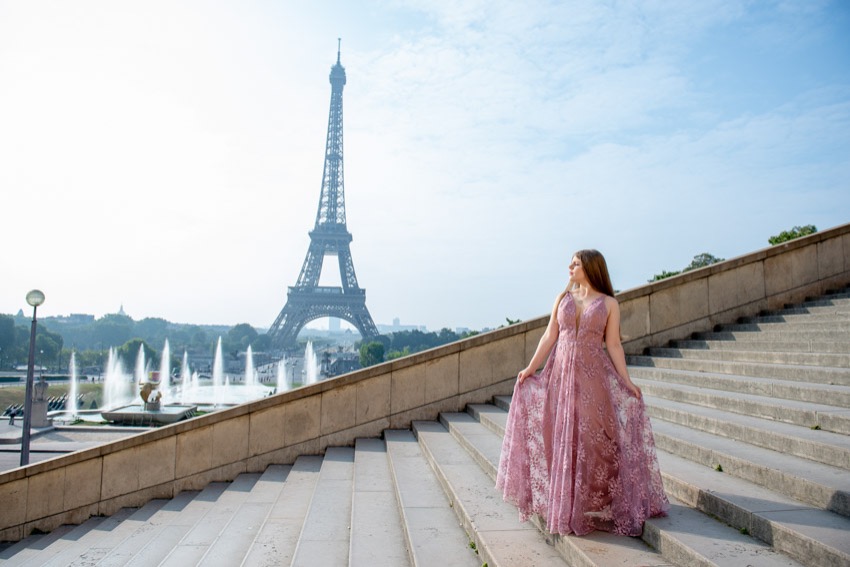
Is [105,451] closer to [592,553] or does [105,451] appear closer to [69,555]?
[69,555]

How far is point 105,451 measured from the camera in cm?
761

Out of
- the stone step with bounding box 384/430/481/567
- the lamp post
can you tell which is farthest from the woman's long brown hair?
the lamp post

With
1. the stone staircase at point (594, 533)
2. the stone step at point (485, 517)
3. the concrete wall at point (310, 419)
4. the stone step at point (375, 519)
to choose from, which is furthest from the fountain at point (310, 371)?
the stone step at point (485, 517)

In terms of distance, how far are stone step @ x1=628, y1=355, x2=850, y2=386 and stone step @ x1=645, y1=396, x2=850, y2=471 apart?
0.97 metres

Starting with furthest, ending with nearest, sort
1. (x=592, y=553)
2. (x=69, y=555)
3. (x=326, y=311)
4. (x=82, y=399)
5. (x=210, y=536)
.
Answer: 1. (x=326, y=311)
2. (x=82, y=399)
3. (x=69, y=555)
4. (x=210, y=536)
5. (x=592, y=553)

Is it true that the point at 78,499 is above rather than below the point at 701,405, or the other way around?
below

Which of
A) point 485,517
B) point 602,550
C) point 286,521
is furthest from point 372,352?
point 602,550

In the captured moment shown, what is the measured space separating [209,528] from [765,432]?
478 centimetres

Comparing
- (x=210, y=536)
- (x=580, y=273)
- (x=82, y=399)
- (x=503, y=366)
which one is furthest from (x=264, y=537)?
(x=82, y=399)

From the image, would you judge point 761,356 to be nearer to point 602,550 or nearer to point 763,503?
point 763,503

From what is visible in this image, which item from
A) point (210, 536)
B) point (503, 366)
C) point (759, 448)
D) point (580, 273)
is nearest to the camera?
point (580, 273)

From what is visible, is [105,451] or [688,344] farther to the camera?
[688,344]

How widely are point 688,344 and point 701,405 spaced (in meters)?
3.13

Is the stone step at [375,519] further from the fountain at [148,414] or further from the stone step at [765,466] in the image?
the fountain at [148,414]
